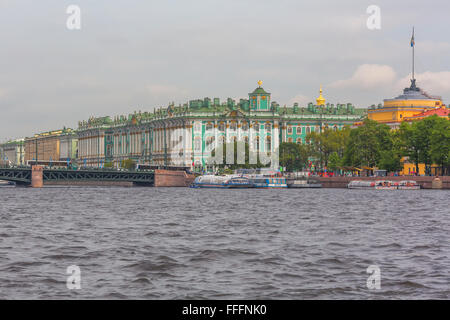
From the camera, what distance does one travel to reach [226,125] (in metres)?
137

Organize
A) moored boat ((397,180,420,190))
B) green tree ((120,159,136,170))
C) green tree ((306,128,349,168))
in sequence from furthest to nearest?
green tree ((120,159,136,170)), green tree ((306,128,349,168)), moored boat ((397,180,420,190))

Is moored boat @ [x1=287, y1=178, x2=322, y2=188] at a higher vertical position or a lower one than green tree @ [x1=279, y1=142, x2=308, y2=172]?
lower

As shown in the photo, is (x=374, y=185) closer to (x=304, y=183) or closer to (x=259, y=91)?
(x=304, y=183)

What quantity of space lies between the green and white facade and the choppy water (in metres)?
100

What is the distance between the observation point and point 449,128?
82750 millimetres

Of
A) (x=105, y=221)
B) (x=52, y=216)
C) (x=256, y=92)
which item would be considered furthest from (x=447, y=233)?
(x=256, y=92)

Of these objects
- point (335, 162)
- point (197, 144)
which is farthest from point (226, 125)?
point (335, 162)

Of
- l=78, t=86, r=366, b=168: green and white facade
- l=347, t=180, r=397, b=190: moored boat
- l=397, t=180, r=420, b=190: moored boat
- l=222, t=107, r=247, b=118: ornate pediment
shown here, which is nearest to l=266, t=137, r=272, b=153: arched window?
Answer: l=78, t=86, r=366, b=168: green and white facade

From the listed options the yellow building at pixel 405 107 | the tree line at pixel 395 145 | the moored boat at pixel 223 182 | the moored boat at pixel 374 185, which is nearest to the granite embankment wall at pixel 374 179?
the moored boat at pixel 374 185

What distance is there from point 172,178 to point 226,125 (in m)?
31.3

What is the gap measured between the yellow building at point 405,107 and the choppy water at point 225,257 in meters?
74.9

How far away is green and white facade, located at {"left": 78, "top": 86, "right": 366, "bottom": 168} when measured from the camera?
136 metres

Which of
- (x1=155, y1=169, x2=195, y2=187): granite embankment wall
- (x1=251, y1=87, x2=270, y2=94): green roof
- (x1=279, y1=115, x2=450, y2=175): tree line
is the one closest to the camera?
(x1=279, y1=115, x2=450, y2=175): tree line

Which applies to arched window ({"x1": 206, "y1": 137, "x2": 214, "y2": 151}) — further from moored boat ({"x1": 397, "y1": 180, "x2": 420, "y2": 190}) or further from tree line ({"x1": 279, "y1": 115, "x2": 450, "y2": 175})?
moored boat ({"x1": 397, "y1": 180, "x2": 420, "y2": 190})
